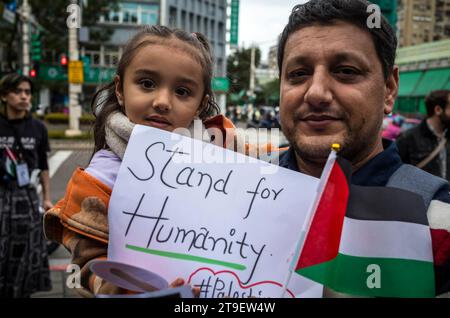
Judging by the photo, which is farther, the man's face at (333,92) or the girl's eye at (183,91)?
the girl's eye at (183,91)

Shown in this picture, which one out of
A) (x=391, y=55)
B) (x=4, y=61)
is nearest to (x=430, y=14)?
(x=4, y=61)

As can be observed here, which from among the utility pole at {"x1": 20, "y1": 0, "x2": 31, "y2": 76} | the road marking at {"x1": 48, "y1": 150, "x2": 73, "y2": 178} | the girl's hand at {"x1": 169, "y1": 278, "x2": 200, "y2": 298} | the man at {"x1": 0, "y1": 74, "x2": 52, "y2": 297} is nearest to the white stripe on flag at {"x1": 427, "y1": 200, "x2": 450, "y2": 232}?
the girl's hand at {"x1": 169, "y1": 278, "x2": 200, "y2": 298}

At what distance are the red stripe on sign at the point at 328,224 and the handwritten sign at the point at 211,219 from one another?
0.08 metres

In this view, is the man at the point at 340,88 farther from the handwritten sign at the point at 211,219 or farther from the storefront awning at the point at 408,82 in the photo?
the storefront awning at the point at 408,82

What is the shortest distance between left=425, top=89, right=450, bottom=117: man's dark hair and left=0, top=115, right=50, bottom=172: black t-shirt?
3805 mm

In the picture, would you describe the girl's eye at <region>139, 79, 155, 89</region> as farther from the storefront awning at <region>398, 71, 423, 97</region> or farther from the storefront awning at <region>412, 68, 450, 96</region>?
the storefront awning at <region>398, 71, 423, 97</region>

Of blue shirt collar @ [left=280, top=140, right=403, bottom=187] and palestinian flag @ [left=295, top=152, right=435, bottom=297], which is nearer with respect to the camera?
palestinian flag @ [left=295, top=152, right=435, bottom=297]

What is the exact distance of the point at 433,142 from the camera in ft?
15.7

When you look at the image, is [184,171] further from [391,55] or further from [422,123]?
[422,123]

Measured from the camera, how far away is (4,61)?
32.8 metres

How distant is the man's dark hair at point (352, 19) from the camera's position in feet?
5.03

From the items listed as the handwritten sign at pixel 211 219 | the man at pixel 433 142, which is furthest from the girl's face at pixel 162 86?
the man at pixel 433 142

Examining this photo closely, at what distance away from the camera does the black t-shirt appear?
4320mm
